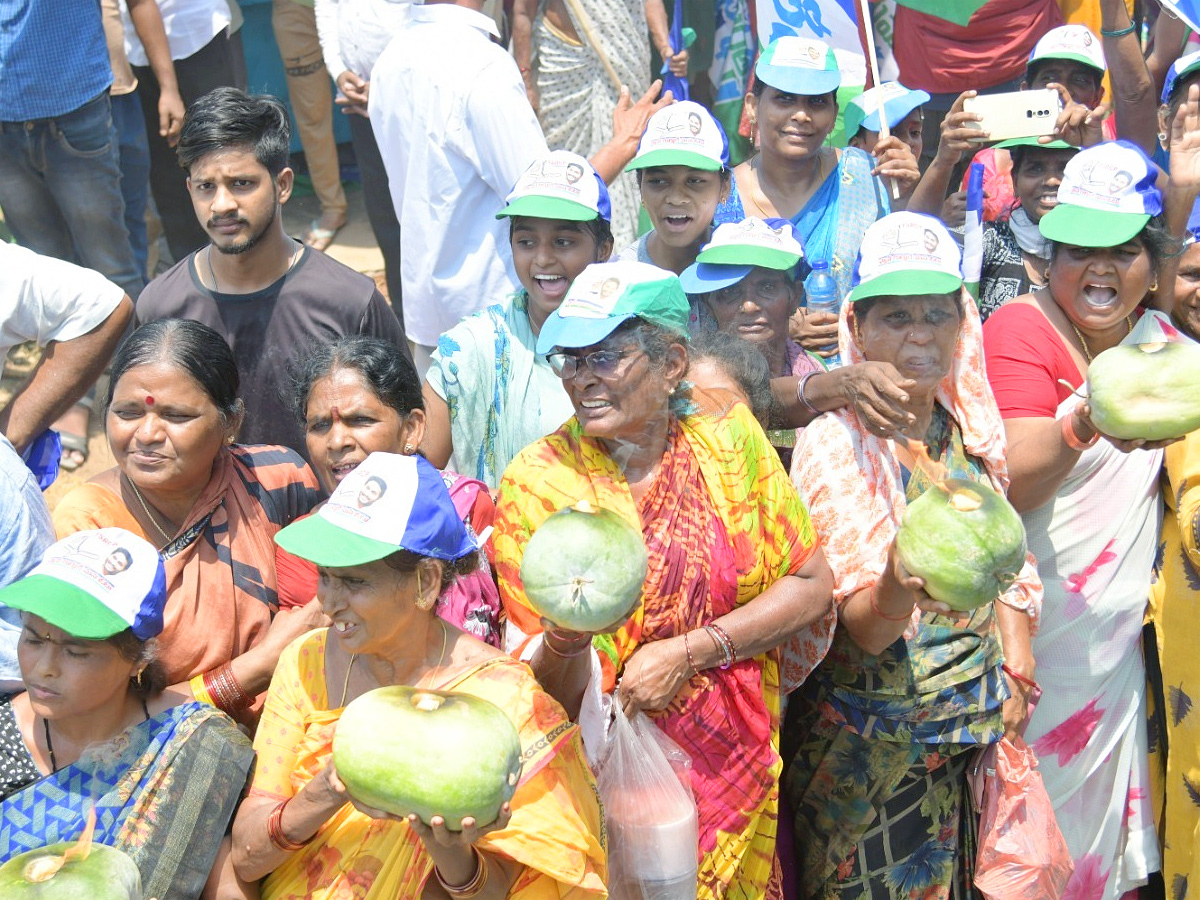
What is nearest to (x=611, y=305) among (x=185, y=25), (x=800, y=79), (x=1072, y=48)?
(x=800, y=79)

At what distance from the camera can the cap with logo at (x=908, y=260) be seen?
3.46m

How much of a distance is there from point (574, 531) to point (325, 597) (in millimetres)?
546

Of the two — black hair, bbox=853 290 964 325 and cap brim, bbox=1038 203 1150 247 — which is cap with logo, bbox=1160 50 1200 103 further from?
black hair, bbox=853 290 964 325

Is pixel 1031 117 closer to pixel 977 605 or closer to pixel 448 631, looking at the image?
pixel 977 605

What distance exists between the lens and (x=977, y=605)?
3.00 m

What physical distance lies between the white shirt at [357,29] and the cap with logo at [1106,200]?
3328 millimetres

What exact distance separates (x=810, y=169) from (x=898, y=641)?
218 centimetres

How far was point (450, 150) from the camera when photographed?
514 centimetres

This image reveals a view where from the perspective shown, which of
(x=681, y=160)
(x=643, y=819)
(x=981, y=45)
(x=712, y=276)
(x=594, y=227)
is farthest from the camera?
(x=981, y=45)

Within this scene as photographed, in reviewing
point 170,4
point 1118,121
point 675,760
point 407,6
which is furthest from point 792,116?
point 170,4

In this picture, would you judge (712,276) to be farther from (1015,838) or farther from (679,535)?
(1015,838)

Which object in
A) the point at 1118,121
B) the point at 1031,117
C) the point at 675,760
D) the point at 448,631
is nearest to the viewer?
the point at 448,631

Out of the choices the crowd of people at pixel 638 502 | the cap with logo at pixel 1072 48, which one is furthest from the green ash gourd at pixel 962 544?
the cap with logo at pixel 1072 48

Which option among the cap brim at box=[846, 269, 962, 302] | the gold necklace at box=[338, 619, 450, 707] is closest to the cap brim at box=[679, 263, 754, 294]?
the cap brim at box=[846, 269, 962, 302]
